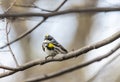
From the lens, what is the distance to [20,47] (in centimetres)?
272

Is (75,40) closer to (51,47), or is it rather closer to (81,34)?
(81,34)

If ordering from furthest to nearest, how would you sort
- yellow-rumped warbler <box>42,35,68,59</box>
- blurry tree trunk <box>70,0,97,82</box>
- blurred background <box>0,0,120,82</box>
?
blurry tree trunk <box>70,0,97,82</box>, blurred background <box>0,0,120,82</box>, yellow-rumped warbler <box>42,35,68,59</box>

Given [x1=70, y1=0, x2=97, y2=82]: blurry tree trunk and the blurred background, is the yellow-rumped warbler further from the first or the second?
[x1=70, y1=0, x2=97, y2=82]: blurry tree trunk

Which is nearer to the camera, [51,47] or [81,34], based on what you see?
[51,47]

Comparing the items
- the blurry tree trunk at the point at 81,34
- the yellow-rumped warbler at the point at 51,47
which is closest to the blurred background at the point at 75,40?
the blurry tree trunk at the point at 81,34

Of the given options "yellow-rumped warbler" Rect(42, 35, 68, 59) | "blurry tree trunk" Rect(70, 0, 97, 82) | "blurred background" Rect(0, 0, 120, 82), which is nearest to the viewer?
"yellow-rumped warbler" Rect(42, 35, 68, 59)

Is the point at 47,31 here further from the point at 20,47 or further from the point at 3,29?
the point at 3,29

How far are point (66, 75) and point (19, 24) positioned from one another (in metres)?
0.45

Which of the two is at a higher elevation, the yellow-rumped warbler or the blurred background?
the yellow-rumped warbler

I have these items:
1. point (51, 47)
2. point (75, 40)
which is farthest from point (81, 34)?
point (51, 47)

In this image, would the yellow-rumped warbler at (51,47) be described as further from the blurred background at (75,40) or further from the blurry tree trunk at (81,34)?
the blurry tree trunk at (81,34)

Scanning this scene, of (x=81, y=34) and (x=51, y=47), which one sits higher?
(x=51, y=47)

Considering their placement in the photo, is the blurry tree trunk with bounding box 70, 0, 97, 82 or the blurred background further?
the blurry tree trunk with bounding box 70, 0, 97, 82

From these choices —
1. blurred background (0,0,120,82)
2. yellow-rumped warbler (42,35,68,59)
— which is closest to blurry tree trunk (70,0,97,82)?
blurred background (0,0,120,82)
